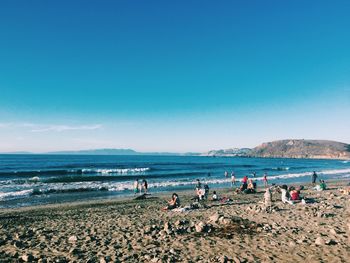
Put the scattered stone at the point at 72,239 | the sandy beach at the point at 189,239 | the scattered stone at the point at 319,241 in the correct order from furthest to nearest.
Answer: the scattered stone at the point at 72,239
the scattered stone at the point at 319,241
the sandy beach at the point at 189,239

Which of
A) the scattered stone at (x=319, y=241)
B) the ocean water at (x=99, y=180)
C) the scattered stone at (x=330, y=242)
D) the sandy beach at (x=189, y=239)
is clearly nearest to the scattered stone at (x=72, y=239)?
the sandy beach at (x=189, y=239)

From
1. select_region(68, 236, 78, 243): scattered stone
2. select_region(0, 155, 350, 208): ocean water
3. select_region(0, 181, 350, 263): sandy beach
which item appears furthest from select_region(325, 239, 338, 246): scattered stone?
select_region(0, 155, 350, 208): ocean water

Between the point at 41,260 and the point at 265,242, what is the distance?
750 centimetres

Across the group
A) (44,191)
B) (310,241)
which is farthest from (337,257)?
(44,191)

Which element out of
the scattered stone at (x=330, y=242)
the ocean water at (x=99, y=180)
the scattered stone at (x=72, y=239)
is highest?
the scattered stone at (x=330, y=242)

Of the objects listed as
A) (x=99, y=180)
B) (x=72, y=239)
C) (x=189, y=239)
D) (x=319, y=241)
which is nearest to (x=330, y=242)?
(x=319, y=241)

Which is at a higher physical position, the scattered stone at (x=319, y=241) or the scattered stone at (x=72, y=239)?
the scattered stone at (x=319, y=241)

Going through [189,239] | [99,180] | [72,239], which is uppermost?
[189,239]

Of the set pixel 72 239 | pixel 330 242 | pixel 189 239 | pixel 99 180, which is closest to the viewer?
pixel 330 242

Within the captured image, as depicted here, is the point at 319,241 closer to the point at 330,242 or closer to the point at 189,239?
the point at 330,242

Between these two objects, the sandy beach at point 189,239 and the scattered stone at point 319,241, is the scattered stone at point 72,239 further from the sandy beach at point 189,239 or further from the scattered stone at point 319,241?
the scattered stone at point 319,241

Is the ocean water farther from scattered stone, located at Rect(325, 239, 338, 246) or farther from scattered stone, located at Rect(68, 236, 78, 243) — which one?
scattered stone, located at Rect(325, 239, 338, 246)

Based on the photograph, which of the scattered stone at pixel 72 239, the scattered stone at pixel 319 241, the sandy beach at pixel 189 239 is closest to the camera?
the sandy beach at pixel 189 239

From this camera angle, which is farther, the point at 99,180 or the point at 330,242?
the point at 99,180
